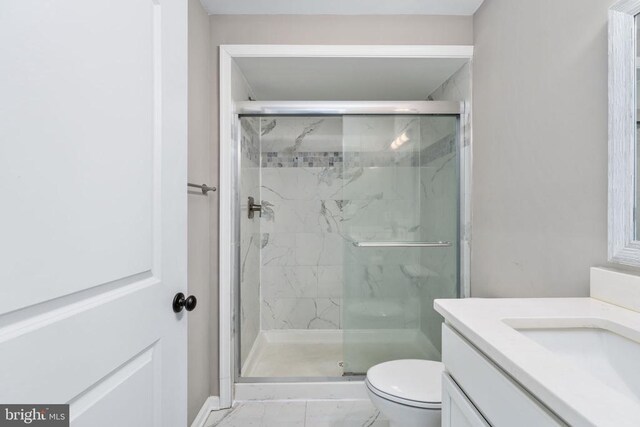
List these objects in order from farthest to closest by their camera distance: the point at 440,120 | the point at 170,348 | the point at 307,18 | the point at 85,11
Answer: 1. the point at 440,120
2. the point at 307,18
3. the point at 170,348
4. the point at 85,11

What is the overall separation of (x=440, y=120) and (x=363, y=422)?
177 centimetres

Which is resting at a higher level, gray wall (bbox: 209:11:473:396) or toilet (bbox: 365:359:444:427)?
gray wall (bbox: 209:11:473:396)

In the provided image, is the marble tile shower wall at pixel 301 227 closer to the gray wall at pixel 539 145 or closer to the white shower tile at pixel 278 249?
the white shower tile at pixel 278 249

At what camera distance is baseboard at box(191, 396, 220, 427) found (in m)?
1.64

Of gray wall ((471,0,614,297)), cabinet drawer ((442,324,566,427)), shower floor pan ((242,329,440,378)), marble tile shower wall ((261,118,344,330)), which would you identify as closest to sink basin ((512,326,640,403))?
cabinet drawer ((442,324,566,427))

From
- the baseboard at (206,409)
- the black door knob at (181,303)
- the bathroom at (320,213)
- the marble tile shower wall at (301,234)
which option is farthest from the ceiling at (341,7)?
the baseboard at (206,409)

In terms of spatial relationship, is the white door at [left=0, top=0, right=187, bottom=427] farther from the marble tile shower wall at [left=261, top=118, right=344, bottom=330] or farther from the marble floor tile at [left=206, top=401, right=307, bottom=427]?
the marble tile shower wall at [left=261, top=118, right=344, bottom=330]

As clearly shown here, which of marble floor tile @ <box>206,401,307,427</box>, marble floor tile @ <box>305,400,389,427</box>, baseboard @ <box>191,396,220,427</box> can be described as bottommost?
marble floor tile @ <box>206,401,307,427</box>

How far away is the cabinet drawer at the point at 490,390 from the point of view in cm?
53

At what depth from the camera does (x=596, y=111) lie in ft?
3.34

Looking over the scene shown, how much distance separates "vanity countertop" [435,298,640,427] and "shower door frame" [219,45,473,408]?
1.06 meters

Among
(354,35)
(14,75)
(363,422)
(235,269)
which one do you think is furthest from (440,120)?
(14,75)

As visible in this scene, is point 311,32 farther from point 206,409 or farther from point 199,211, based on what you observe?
point 206,409

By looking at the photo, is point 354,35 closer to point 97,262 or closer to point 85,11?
point 85,11
